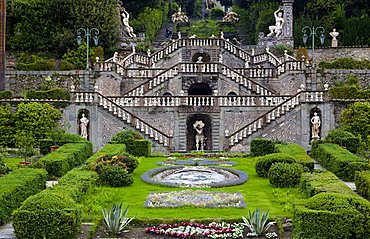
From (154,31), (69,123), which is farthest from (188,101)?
(154,31)

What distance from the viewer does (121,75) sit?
4650cm

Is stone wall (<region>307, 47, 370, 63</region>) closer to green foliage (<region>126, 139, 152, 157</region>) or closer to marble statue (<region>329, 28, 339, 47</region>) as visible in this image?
marble statue (<region>329, 28, 339, 47</region>)

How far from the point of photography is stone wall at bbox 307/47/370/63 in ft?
173

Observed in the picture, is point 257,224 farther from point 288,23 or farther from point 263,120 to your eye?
point 288,23

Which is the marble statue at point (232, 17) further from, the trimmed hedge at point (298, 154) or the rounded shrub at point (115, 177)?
the rounded shrub at point (115, 177)

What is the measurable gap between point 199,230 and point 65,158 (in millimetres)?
11328

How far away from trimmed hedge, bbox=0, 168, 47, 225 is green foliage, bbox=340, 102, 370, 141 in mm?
19486

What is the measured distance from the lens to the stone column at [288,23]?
55500 millimetres

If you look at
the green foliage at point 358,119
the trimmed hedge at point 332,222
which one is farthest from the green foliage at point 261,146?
the trimmed hedge at point 332,222

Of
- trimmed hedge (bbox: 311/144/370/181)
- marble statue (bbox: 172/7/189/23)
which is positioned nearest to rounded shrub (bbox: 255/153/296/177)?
trimmed hedge (bbox: 311/144/370/181)

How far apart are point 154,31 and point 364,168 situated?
4470 cm

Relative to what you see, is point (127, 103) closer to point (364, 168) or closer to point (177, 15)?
point (364, 168)

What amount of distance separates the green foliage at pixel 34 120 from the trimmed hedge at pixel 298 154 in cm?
1280

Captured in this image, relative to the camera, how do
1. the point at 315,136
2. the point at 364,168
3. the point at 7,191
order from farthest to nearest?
1. the point at 315,136
2. the point at 364,168
3. the point at 7,191
